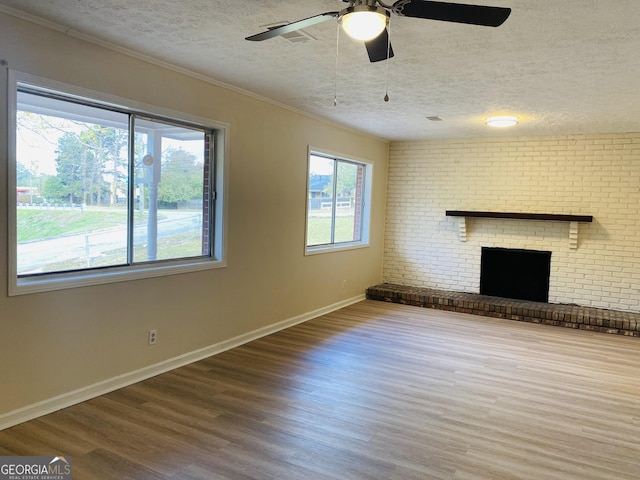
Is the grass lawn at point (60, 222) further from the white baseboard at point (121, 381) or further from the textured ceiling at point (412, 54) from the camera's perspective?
the textured ceiling at point (412, 54)

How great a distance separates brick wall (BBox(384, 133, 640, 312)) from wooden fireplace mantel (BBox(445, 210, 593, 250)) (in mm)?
102

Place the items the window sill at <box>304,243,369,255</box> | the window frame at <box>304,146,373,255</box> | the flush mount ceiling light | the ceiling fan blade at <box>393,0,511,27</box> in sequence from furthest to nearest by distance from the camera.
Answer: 1. the window sill at <box>304,243,369,255</box>
2. the window frame at <box>304,146,373,255</box>
3. the flush mount ceiling light
4. the ceiling fan blade at <box>393,0,511,27</box>

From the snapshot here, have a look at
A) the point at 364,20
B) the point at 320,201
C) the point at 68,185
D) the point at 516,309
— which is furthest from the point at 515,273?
the point at 68,185

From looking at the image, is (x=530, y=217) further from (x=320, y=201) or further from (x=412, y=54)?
(x=412, y=54)

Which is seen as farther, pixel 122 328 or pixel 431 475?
pixel 122 328

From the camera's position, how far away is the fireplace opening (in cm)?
631

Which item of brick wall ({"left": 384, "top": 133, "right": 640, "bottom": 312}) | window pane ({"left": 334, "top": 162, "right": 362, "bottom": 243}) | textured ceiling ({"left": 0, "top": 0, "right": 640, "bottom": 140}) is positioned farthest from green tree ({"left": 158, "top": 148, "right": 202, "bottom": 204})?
brick wall ({"left": 384, "top": 133, "right": 640, "bottom": 312})

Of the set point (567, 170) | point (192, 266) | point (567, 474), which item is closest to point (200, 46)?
point (192, 266)

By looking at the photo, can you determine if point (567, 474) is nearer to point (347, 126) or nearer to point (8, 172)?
point (8, 172)

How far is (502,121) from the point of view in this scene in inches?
197

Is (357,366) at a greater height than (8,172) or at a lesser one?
lesser

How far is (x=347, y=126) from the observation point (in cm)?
593

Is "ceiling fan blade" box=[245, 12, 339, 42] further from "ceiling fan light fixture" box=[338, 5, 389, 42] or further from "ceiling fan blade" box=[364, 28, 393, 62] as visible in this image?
"ceiling fan blade" box=[364, 28, 393, 62]

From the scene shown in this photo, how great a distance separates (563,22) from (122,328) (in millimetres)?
3455
